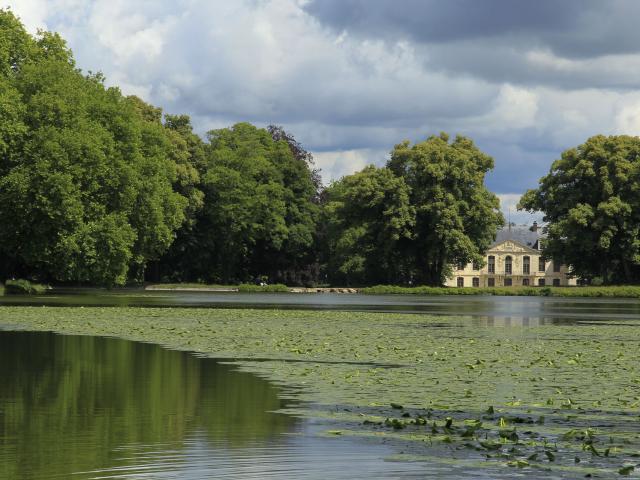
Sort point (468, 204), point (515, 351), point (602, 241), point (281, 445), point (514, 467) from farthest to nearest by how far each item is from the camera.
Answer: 1. point (468, 204)
2. point (602, 241)
3. point (515, 351)
4. point (281, 445)
5. point (514, 467)

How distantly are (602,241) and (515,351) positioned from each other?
74763 millimetres

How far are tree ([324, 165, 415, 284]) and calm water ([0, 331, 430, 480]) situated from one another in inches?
3461

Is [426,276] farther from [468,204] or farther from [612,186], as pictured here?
[612,186]

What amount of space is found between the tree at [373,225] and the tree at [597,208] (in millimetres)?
14404

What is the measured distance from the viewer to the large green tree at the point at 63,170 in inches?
2467

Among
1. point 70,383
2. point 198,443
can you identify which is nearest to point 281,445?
point 198,443

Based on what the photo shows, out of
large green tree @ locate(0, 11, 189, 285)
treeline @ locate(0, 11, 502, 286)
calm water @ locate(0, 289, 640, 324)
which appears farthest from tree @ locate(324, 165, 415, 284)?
large green tree @ locate(0, 11, 189, 285)

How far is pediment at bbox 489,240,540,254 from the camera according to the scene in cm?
18212

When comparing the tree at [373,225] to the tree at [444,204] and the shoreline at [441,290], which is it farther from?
the shoreline at [441,290]

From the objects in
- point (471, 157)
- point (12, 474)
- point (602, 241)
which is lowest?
point (12, 474)

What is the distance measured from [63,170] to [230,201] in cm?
4926

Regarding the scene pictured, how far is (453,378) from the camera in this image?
2022cm

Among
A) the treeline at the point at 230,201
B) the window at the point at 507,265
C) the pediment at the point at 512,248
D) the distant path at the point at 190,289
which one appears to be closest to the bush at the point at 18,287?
the treeline at the point at 230,201

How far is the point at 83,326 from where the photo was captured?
36312mm
